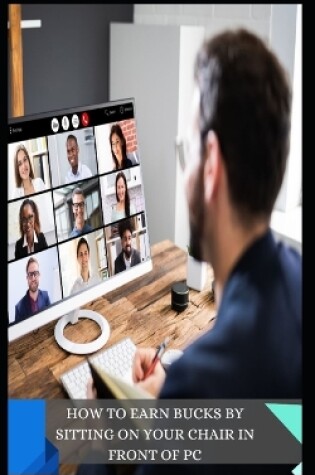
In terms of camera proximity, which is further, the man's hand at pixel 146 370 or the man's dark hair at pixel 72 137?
the man's dark hair at pixel 72 137

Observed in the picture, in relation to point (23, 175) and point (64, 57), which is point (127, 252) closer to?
point (23, 175)

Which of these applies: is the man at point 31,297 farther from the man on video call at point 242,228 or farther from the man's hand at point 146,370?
the man on video call at point 242,228

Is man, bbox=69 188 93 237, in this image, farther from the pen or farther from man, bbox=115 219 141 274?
the pen

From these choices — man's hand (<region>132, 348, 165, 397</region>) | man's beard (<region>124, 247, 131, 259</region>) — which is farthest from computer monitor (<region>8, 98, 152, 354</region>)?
man's hand (<region>132, 348, 165, 397</region>)

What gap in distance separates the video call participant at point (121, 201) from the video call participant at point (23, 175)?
0.17 m

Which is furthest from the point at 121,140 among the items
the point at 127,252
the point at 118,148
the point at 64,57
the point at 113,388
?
the point at 64,57

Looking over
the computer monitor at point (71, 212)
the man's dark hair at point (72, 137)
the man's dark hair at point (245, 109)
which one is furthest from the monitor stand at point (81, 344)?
the man's dark hair at point (245, 109)

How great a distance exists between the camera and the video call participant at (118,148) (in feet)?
3.39

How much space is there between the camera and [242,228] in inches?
29.8

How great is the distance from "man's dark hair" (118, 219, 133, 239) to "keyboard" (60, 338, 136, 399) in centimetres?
21

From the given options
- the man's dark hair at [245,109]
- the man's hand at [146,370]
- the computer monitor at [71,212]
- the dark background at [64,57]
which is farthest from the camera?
the dark background at [64,57]

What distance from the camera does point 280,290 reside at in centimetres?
75

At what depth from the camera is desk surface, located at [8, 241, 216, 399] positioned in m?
0.97

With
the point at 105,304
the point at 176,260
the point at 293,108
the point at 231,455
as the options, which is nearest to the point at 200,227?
the point at 293,108
